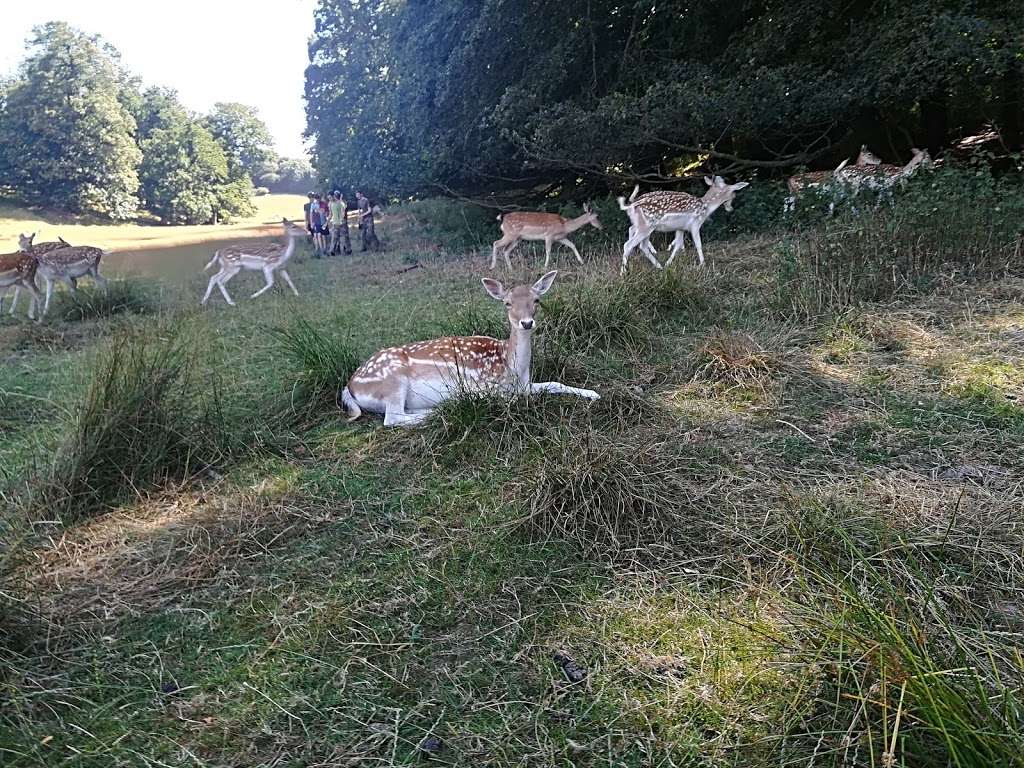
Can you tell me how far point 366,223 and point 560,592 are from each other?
13.9 meters

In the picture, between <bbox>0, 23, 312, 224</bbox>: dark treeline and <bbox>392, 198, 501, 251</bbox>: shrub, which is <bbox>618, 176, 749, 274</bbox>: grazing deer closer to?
<bbox>392, 198, 501, 251</bbox>: shrub

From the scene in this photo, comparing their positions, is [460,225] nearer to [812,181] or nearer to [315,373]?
[812,181]

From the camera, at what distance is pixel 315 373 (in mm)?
4328

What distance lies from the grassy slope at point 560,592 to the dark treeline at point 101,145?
31.6 meters

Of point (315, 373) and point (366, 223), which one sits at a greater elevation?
point (366, 223)

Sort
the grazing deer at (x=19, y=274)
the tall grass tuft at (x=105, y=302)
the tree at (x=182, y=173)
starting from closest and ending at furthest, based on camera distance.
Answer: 1. the tall grass tuft at (x=105, y=302)
2. the grazing deer at (x=19, y=274)
3. the tree at (x=182, y=173)

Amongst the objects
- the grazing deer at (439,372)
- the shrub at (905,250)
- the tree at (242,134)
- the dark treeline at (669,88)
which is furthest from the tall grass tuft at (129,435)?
the tree at (242,134)

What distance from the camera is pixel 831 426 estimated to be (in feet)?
11.3

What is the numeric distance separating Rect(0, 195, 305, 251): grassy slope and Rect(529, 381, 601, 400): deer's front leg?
53.2 ft

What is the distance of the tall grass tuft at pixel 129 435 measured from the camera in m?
3.04

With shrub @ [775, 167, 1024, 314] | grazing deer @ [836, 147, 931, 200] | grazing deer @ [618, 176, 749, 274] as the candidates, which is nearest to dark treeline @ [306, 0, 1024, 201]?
grazing deer @ [836, 147, 931, 200]

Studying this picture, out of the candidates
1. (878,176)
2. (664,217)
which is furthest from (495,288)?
(878,176)

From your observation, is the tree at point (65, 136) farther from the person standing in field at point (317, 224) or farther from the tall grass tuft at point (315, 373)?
the tall grass tuft at point (315, 373)

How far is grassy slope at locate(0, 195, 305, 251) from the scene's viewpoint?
20.3 m
